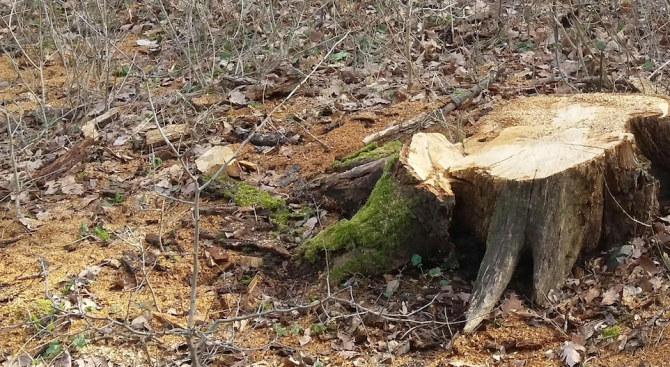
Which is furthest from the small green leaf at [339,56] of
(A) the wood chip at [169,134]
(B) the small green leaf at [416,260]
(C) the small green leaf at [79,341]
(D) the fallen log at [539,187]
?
(C) the small green leaf at [79,341]

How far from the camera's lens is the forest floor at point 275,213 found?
12.0ft

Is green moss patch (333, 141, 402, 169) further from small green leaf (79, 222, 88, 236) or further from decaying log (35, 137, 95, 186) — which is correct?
decaying log (35, 137, 95, 186)

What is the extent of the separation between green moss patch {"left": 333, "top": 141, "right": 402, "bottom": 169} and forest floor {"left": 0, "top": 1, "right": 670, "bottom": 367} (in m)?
0.23

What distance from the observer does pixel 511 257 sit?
3.79 metres

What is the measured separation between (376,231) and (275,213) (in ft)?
3.53

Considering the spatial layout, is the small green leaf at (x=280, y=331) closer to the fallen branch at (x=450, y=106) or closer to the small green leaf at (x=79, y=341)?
the small green leaf at (x=79, y=341)

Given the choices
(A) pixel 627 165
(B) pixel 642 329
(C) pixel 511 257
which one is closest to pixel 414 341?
(C) pixel 511 257

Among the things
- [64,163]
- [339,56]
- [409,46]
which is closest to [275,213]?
[64,163]

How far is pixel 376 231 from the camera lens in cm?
415

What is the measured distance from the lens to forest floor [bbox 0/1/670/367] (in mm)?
3643

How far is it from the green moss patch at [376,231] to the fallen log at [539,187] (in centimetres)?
1

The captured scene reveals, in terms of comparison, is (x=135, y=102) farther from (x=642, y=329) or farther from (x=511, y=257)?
(x=642, y=329)

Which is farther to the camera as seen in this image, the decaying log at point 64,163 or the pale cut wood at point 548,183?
the decaying log at point 64,163

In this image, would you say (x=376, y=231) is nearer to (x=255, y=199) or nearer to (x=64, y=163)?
(x=255, y=199)
